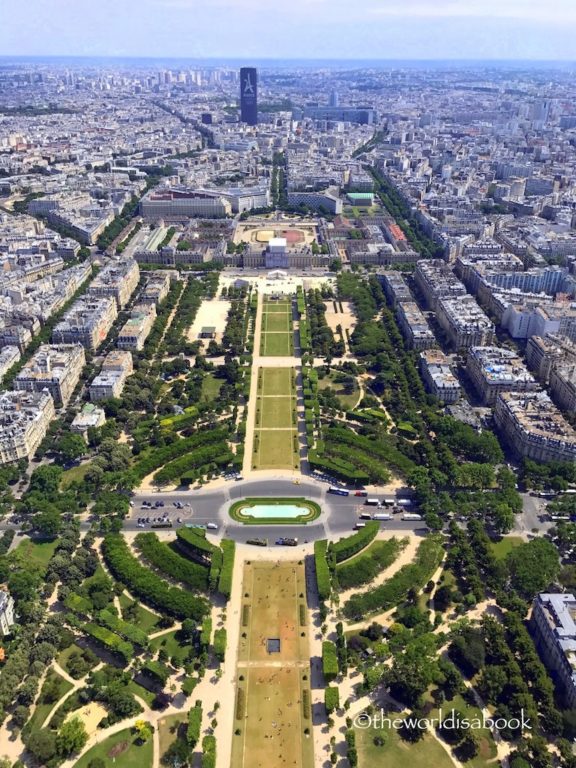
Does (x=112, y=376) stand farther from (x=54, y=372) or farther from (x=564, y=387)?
(x=564, y=387)

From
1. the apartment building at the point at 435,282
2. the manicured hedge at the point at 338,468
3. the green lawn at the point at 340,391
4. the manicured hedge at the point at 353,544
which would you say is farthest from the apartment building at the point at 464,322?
the manicured hedge at the point at 353,544

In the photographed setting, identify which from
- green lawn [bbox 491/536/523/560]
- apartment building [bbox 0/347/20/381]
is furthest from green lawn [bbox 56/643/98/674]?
apartment building [bbox 0/347/20/381]

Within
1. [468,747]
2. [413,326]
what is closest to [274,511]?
[468,747]

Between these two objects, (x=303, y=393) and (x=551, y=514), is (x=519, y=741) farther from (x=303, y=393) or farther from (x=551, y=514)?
(x=303, y=393)

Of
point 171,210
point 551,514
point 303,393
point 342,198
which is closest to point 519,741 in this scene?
point 551,514

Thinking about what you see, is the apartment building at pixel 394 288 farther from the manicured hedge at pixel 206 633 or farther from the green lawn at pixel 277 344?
the manicured hedge at pixel 206 633

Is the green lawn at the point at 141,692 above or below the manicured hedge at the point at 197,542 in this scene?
below

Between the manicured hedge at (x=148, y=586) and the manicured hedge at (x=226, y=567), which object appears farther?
the manicured hedge at (x=226, y=567)

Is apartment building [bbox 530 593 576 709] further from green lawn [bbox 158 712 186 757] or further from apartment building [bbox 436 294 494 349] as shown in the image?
apartment building [bbox 436 294 494 349]
